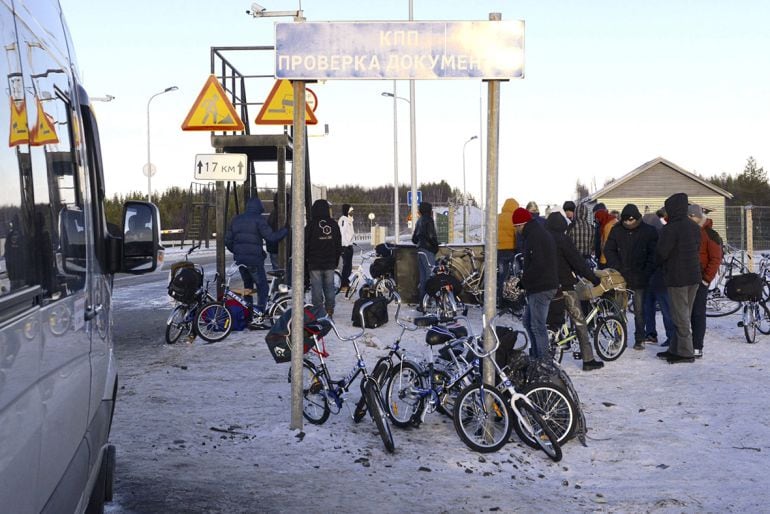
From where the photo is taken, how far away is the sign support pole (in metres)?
6.49

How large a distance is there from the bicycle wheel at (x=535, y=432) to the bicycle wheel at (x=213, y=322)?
19.2 feet

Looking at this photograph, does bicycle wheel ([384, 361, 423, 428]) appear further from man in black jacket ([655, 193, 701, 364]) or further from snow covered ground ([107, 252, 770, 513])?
man in black jacket ([655, 193, 701, 364])

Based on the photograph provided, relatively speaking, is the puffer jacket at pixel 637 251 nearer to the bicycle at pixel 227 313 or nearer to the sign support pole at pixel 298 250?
the bicycle at pixel 227 313

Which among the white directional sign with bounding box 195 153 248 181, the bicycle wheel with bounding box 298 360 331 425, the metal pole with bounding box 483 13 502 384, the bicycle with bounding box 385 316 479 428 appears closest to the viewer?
the metal pole with bounding box 483 13 502 384

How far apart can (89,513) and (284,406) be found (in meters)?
3.89

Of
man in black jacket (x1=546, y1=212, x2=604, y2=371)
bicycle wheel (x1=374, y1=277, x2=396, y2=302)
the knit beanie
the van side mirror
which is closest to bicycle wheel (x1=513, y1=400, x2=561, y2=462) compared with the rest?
the knit beanie

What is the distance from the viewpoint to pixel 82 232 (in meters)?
3.58

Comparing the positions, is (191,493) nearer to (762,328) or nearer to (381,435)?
(381,435)

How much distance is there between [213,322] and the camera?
11.4 m

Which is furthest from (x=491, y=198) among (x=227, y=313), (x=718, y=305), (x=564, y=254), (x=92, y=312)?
(x=718, y=305)

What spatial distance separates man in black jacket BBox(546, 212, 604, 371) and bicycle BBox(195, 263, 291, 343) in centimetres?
349

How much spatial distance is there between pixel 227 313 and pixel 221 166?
2.05 metres

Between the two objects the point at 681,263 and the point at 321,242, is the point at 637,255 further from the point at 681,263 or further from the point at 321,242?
the point at 321,242

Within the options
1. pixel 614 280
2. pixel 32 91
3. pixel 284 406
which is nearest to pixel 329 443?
pixel 284 406
